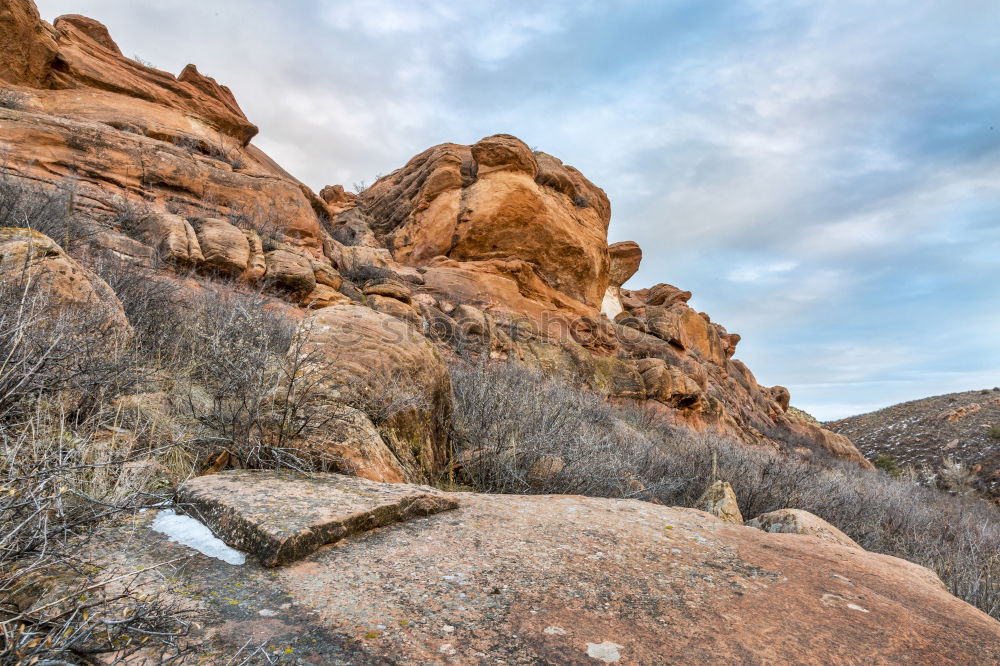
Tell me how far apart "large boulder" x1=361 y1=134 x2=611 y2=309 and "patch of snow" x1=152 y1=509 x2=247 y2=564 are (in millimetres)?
16255

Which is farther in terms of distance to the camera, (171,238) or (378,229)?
(378,229)

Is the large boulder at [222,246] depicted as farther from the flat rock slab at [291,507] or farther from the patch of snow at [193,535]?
the patch of snow at [193,535]

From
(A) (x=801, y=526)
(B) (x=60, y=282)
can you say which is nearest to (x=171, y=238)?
(B) (x=60, y=282)

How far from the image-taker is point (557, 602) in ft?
6.50

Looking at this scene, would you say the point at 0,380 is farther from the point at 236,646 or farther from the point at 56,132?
the point at 56,132

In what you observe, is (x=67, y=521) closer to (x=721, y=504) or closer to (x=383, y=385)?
(x=383, y=385)

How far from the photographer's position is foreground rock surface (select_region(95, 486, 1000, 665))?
165 cm

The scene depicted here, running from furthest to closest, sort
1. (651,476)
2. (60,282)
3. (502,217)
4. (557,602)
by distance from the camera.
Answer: (502,217), (651,476), (60,282), (557,602)

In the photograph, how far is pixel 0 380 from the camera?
7.40ft

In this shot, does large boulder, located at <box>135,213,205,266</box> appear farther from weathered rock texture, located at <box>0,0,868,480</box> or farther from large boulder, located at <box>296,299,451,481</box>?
large boulder, located at <box>296,299,451,481</box>

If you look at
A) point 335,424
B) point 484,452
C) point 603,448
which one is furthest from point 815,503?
point 335,424

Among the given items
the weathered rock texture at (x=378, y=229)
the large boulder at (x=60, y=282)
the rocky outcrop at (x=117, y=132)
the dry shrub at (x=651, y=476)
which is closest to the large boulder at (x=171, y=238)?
the weathered rock texture at (x=378, y=229)

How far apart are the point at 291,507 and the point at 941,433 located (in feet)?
126

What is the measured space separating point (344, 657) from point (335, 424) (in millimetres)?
2162
